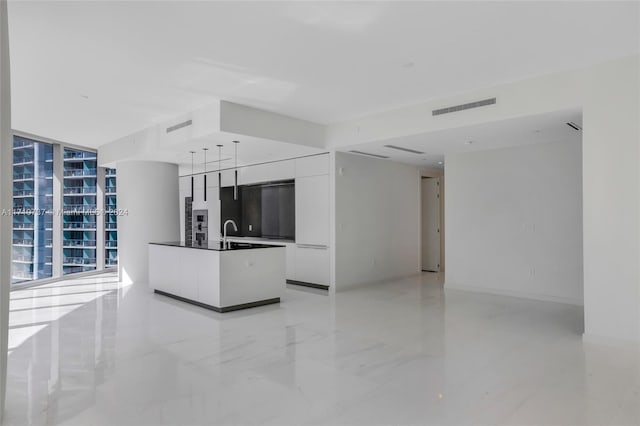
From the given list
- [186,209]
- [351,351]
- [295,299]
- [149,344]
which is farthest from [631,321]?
[186,209]

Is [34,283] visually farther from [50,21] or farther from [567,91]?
[567,91]

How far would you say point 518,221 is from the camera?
264 inches

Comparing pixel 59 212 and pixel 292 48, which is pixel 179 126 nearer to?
pixel 292 48

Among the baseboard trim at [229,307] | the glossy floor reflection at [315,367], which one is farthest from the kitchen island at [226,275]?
the glossy floor reflection at [315,367]

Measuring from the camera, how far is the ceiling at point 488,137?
4992mm

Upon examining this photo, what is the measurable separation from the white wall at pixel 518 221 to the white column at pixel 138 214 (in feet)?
19.0

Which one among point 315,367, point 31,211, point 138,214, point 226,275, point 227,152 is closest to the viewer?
point 315,367

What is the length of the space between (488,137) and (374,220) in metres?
2.64

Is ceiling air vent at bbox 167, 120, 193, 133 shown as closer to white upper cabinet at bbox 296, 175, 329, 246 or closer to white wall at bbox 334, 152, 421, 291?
white upper cabinet at bbox 296, 175, 329, 246

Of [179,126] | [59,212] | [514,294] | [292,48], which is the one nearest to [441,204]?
[514,294]

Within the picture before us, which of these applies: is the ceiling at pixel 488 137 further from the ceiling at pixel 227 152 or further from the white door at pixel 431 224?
the white door at pixel 431 224

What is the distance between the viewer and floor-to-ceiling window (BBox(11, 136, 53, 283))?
7.58 meters

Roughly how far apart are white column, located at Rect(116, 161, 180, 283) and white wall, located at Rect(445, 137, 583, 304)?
19.0ft

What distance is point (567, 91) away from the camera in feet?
14.6
